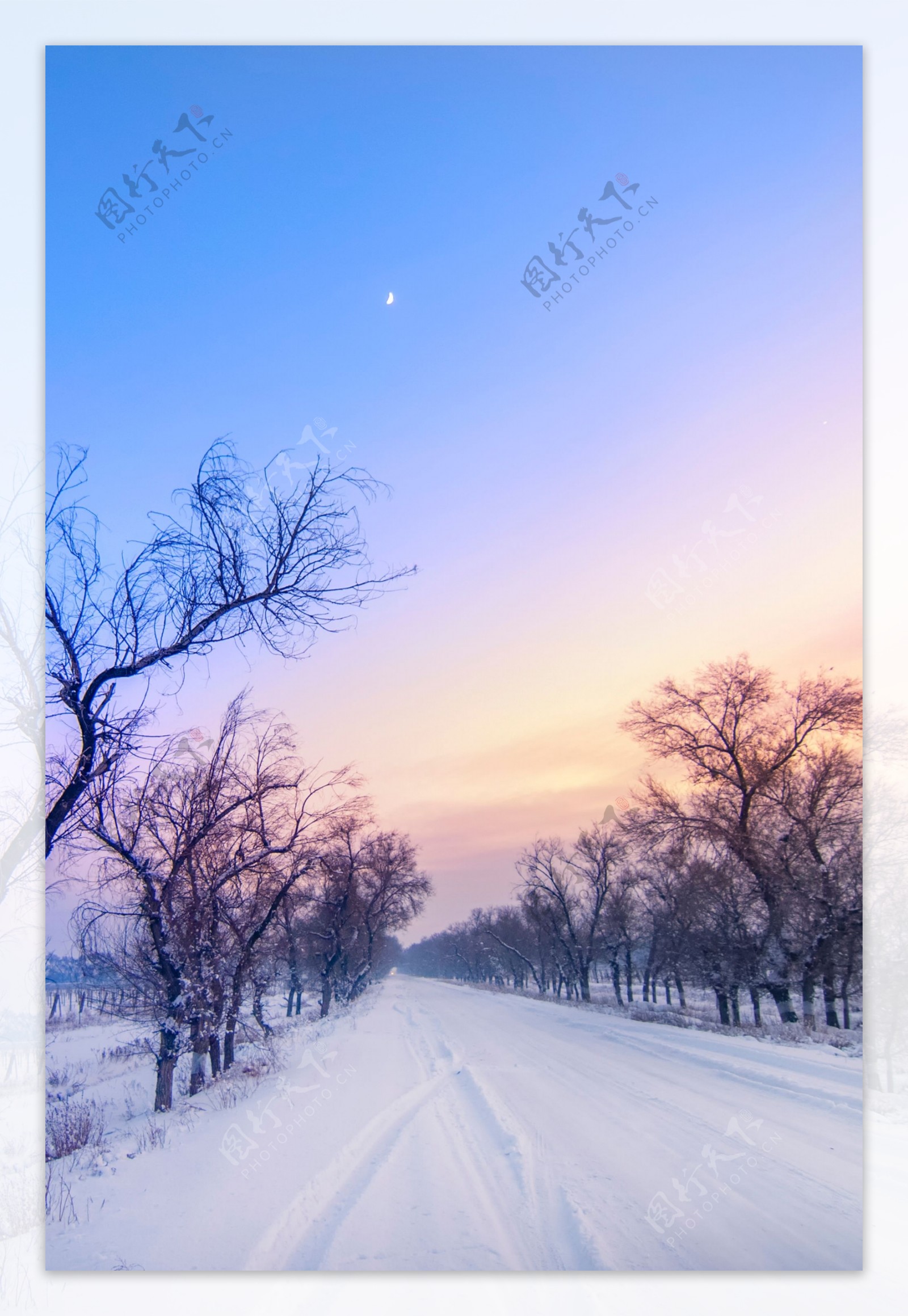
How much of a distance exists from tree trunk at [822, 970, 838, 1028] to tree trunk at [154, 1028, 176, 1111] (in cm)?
914

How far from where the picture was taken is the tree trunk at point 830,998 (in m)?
10.5

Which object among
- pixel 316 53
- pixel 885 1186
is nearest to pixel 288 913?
pixel 885 1186

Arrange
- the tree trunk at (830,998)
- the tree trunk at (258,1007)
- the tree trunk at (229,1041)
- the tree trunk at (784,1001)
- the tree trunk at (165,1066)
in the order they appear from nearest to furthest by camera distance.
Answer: the tree trunk at (165,1066), the tree trunk at (229,1041), the tree trunk at (258,1007), the tree trunk at (830,998), the tree trunk at (784,1001)

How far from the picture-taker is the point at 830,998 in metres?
10.7

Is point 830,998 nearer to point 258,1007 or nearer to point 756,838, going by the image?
point 756,838

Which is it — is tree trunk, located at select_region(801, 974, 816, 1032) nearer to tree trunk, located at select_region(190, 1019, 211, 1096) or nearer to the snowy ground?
the snowy ground

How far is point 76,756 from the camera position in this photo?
466cm

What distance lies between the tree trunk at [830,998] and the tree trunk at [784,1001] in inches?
33.0

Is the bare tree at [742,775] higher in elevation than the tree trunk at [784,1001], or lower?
higher

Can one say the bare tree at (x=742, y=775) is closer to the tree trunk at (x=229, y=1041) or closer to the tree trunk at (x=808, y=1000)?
the tree trunk at (x=808, y=1000)

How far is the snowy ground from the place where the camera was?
418cm

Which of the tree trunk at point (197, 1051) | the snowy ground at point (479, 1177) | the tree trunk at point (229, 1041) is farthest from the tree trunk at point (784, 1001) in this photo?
the tree trunk at point (197, 1051)

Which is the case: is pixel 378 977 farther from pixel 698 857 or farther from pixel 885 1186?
pixel 885 1186

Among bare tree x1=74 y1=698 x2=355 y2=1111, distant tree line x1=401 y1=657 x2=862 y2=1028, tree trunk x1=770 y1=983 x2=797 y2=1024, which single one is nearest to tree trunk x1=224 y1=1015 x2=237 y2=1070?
bare tree x1=74 y1=698 x2=355 y2=1111
